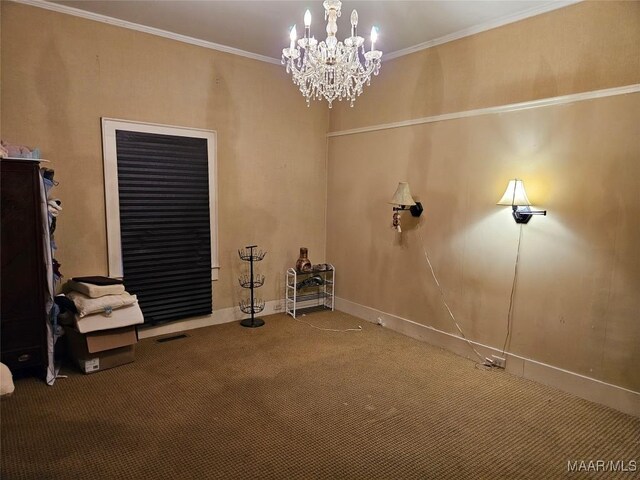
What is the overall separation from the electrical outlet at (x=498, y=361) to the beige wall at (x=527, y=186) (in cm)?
10

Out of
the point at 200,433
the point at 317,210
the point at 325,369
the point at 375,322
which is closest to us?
the point at 200,433

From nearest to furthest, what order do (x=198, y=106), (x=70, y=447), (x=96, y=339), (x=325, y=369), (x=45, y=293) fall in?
1. (x=70, y=447)
2. (x=45, y=293)
3. (x=96, y=339)
4. (x=325, y=369)
5. (x=198, y=106)

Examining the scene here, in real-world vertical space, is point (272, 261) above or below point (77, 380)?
above

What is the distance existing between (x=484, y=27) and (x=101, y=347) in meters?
4.11

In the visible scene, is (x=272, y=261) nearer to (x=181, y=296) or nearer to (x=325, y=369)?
(x=181, y=296)

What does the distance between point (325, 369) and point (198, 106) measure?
2.87m

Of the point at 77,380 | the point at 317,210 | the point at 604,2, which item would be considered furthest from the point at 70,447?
the point at 604,2

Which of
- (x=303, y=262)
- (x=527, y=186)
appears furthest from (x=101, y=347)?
(x=527, y=186)

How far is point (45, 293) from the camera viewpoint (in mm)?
2881

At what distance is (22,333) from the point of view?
2.82 metres

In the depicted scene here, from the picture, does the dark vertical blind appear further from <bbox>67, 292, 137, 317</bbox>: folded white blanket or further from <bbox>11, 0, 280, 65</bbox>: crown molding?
<bbox>11, 0, 280, 65</bbox>: crown molding

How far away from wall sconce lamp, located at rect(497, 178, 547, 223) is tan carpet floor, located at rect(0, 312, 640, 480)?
1339 mm

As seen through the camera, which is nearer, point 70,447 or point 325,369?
point 70,447

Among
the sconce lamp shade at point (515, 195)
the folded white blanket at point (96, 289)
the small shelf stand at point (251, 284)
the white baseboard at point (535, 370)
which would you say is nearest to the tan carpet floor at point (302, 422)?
the white baseboard at point (535, 370)
